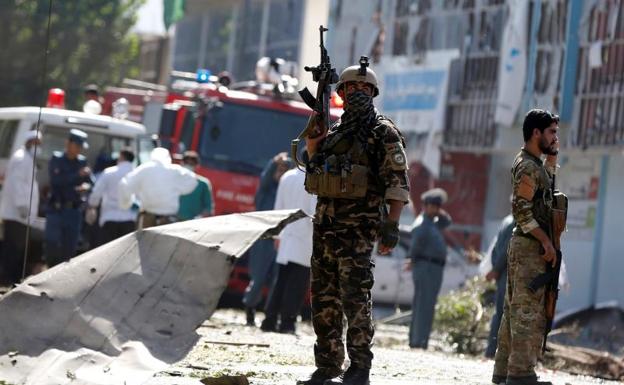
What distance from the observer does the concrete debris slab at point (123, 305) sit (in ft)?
27.8

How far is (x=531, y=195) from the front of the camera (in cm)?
923

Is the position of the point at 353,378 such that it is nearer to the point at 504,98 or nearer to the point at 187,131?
the point at 187,131

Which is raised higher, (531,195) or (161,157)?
(531,195)

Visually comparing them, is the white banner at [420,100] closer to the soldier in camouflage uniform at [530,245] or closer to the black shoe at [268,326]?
the black shoe at [268,326]

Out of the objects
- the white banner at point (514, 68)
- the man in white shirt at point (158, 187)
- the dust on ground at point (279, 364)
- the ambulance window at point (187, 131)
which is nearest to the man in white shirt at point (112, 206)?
the man in white shirt at point (158, 187)

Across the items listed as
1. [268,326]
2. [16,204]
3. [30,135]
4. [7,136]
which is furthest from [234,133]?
[268,326]

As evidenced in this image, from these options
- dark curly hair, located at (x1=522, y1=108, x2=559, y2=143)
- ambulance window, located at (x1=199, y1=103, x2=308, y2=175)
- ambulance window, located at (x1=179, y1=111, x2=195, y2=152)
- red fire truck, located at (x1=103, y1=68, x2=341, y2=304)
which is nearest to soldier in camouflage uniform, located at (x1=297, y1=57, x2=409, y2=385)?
dark curly hair, located at (x1=522, y1=108, x2=559, y2=143)

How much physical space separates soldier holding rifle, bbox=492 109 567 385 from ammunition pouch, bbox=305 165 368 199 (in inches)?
43.0

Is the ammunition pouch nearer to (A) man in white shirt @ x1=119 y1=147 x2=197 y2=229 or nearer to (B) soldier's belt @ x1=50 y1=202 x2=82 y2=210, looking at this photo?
(A) man in white shirt @ x1=119 y1=147 x2=197 y2=229

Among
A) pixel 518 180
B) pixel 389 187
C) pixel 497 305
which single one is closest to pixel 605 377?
pixel 497 305

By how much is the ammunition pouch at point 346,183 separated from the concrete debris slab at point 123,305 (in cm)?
77

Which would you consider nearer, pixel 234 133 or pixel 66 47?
pixel 234 133

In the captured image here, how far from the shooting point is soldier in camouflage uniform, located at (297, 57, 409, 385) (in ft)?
28.2

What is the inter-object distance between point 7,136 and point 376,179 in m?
10.7
